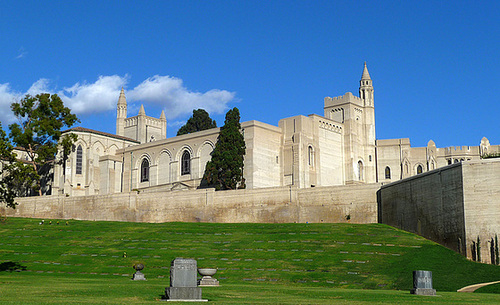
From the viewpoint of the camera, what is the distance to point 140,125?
122 m

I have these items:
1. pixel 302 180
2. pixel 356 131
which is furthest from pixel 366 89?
pixel 302 180

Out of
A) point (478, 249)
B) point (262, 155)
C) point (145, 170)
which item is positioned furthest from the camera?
point (145, 170)

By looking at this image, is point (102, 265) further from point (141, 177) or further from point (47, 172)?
point (47, 172)

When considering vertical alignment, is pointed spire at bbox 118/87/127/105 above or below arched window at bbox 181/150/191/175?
above

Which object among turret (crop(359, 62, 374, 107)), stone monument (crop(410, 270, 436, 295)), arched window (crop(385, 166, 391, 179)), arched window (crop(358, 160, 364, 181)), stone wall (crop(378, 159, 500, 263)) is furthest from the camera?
turret (crop(359, 62, 374, 107))

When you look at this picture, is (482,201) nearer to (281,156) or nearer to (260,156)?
(260,156)

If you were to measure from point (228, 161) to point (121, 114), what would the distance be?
216 feet

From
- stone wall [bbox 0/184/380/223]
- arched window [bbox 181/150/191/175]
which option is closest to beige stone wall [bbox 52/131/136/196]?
arched window [bbox 181/150/191/175]

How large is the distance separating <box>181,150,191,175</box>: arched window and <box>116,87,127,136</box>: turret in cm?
5087

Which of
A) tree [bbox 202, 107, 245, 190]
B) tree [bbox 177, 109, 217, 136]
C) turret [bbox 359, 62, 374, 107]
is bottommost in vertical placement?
tree [bbox 202, 107, 245, 190]

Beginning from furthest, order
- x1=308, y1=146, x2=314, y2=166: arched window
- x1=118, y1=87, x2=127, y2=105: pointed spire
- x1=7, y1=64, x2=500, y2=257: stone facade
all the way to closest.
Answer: x1=118, y1=87, x2=127, y2=105: pointed spire
x1=308, y1=146, x2=314, y2=166: arched window
x1=7, y1=64, x2=500, y2=257: stone facade

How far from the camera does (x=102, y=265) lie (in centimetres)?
3628

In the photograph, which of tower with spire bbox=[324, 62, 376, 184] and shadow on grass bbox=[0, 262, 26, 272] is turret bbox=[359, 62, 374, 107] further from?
shadow on grass bbox=[0, 262, 26, 272]

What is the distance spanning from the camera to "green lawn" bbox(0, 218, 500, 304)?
21.9 metres
